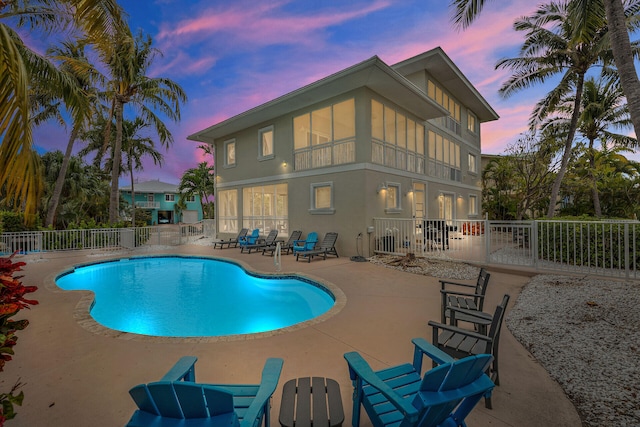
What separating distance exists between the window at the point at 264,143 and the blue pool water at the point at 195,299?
6485 millimetres

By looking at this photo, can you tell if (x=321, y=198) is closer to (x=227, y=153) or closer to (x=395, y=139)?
(x=395, y=139)

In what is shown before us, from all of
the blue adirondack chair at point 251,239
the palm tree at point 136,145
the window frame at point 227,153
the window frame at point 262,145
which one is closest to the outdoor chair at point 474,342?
the blue adirondack chair at point 251,239

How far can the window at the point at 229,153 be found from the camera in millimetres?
17091

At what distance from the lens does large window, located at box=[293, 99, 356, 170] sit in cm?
1178

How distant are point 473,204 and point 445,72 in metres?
10.0

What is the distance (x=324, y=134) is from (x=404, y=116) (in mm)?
3975

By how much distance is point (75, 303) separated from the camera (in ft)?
18.4

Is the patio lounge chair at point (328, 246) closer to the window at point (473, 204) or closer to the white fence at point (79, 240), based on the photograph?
the white fence at point (79, 240)

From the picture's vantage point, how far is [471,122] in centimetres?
2120

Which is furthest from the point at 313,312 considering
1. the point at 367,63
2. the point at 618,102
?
the point at 618,102

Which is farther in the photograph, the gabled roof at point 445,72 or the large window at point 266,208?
the large window at point 266,208

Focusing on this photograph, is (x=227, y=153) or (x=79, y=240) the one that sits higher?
(x=227, y=153)

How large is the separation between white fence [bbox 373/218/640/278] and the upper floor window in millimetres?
13568

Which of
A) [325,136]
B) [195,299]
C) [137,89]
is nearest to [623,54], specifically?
[195,299]
